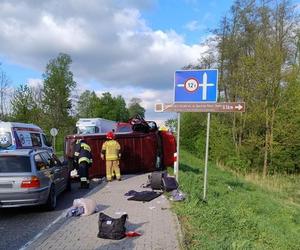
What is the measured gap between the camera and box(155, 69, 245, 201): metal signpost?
37.4 feet

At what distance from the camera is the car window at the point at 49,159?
12.6 meters

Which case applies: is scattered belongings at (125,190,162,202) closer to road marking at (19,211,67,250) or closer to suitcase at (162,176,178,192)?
suitcase at (162,176,178,192)

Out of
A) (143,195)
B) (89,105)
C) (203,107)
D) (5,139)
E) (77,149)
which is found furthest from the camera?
(89,105)

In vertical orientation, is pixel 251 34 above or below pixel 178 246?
above

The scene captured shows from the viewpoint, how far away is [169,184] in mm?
13211

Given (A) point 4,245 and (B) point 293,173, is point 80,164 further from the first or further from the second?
(B) point 293,173

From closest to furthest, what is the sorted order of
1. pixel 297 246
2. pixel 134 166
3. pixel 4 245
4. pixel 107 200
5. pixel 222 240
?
1. pixel 222 240
2. pixel 4 245
3. pixel 297 246
4. pixel 107 200
5. pixel 134 166

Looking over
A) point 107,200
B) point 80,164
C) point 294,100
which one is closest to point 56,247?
point 107,200

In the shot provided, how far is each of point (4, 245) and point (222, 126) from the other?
28268 mm

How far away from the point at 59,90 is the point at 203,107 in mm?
61415

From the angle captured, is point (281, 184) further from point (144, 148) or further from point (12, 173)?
point (12, 173)

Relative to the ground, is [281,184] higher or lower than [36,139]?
lower

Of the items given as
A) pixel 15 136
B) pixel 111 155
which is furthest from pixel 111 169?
pixel 15 136

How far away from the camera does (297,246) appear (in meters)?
9.45
